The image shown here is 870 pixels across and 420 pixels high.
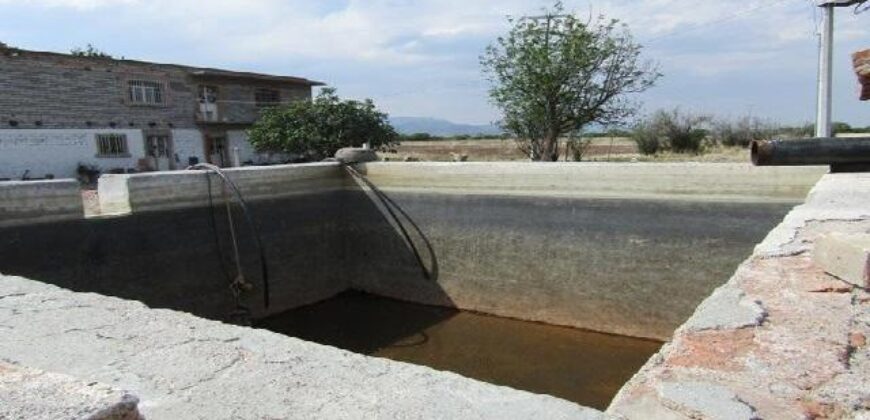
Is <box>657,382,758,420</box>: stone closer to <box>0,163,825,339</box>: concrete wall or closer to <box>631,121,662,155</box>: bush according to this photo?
<box>0,163,825,339</box>: concrete wall

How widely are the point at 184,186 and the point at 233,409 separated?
6603 millimetres

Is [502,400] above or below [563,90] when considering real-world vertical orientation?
below

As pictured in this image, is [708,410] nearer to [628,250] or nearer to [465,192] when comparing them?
[628,250]

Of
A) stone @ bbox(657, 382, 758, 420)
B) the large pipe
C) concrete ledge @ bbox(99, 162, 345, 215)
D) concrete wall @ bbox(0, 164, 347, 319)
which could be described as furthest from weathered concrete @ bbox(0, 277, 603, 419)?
concrete ledge @ bbox(99, 162, 345, 215)

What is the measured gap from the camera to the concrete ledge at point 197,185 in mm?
7297

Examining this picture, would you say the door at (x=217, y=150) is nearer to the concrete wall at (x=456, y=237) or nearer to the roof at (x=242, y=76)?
the roof at (x=242, y=76)

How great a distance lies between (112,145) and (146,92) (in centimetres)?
230

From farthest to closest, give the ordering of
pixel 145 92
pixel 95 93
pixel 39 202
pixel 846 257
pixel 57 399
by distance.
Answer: pixel 145 92, pixel 95 93, pixel 39 202, pixel 846 257, pixel 57 399

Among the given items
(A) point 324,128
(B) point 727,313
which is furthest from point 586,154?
(B) point 727,313

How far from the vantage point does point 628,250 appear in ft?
24.3

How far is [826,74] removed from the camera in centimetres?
1045

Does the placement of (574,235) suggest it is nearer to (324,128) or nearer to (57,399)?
(57,399)

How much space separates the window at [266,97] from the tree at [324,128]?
6480 millimetres

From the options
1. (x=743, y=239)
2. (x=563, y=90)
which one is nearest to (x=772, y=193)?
(x=743, y=239)
